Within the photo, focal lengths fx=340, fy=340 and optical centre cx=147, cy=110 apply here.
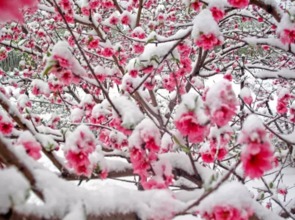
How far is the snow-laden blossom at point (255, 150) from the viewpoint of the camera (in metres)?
1.04

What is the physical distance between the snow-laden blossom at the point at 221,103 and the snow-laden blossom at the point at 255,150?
6.2 inches

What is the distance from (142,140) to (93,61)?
19.5ft

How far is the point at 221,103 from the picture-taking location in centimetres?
125

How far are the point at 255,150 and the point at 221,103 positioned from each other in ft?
0.90

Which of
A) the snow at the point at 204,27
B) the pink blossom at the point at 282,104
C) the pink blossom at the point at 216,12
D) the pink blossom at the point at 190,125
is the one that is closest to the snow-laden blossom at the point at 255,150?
the pink blossom at the point at 190,125

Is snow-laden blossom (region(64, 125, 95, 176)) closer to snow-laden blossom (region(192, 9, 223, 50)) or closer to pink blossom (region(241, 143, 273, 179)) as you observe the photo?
pink blossom (region(241, 143, 273, 179))

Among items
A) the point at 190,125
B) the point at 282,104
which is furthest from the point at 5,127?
the point at 282,104

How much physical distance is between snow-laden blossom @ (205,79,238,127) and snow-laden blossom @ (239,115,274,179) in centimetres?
16

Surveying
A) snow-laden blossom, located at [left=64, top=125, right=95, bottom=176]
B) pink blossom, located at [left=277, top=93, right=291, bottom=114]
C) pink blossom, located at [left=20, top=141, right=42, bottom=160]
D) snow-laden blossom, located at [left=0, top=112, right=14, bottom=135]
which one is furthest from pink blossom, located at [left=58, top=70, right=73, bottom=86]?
pink blossom, located at [left=277, top=93, right=291, bottom=114]

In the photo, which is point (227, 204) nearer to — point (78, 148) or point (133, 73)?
point (78, 148)

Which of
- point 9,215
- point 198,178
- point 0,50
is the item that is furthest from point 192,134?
point 0,50

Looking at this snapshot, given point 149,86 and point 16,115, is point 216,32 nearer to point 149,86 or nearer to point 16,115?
point 149,86

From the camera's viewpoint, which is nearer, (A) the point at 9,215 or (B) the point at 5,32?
(A) the point at 9,215

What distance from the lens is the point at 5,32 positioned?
5.20m
